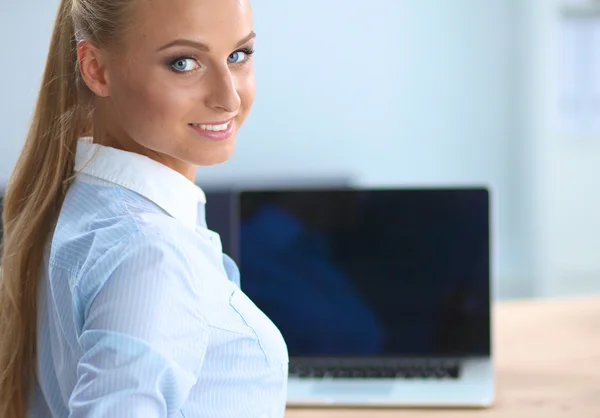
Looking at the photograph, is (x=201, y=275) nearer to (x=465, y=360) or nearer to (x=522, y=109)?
(x=465, y=360)

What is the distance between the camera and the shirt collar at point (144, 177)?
2.82 ft

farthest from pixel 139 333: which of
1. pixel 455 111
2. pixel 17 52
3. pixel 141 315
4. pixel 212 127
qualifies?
pixel 455 111

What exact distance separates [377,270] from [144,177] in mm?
723

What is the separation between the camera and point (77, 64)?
90cm

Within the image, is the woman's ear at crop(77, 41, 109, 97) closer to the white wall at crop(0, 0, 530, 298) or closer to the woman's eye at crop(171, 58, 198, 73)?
the woman's eye at crop(171, 58, 198, 73)

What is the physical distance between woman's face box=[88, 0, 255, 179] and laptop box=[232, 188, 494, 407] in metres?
0.64

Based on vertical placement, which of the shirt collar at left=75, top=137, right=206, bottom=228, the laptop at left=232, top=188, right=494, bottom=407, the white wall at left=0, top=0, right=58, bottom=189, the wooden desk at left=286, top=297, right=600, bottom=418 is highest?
the white wall at left=0, top=0, right=58, bottom=189

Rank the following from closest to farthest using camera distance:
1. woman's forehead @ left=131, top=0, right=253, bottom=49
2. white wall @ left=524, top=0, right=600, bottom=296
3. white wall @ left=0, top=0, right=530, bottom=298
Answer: woman's forehead @ left=131, top=0, right=253, bottom=49, white wall @ left=0, top=0, right=530, bottom=298, white wall @ left=524, top=0, right=600, bottom=296

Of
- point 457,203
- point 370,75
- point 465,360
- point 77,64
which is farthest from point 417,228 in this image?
point 370,75

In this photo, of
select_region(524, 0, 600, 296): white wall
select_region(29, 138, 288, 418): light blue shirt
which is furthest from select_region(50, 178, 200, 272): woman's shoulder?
select_region(524, 0, 600, 296): white wall

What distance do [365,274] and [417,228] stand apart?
0.12m

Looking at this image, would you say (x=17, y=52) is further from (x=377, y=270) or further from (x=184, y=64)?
(x=184, y=64)

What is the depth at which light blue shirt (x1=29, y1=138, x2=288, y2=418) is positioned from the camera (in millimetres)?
709

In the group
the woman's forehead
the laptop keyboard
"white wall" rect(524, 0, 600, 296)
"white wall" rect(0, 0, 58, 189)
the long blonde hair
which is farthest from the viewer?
"white wall" rect(524, 0, 600, 296)
